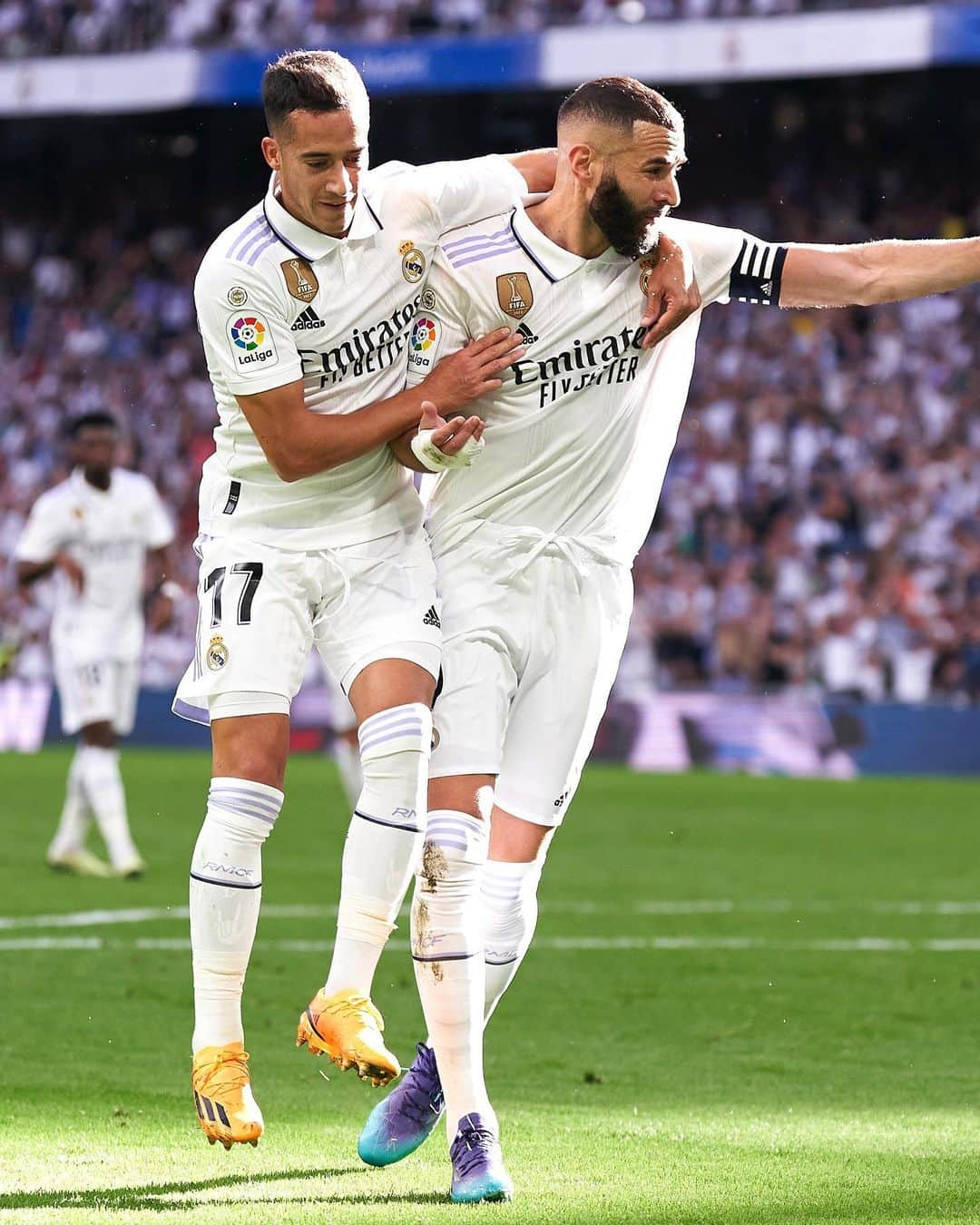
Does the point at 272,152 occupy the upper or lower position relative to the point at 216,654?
upper

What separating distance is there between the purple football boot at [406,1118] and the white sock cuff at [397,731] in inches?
31.8

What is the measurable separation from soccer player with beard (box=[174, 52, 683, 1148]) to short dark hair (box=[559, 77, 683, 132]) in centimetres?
44

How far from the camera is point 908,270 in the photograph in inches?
210

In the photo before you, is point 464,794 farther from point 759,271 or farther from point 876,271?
point 876,271

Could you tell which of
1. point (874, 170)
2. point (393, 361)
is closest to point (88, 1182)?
point (393, 361)

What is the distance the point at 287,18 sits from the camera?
27812mm

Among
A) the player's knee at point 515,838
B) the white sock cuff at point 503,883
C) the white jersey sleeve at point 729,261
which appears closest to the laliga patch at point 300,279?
the white jersey sleeve at point 729,261

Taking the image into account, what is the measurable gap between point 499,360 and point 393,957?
467cm

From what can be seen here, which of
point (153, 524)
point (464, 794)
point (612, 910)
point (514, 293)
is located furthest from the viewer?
point (153, 524)

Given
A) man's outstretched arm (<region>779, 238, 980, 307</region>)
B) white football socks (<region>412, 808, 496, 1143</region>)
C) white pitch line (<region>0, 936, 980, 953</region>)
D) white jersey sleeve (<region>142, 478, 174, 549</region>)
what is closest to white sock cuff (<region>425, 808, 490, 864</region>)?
white football socks (<region>412, 808, 496, 1143</region>)

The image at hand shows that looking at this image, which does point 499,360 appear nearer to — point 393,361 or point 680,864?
point 393,361

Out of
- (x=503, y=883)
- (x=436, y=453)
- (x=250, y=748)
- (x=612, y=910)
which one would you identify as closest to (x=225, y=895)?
(x=250, y=748)

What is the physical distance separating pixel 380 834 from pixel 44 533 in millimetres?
8100

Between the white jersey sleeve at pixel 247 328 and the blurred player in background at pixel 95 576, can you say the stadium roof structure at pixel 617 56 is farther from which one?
the white jersey sleeve at pixel 247 328
